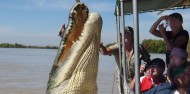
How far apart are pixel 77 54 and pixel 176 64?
1.16 meters

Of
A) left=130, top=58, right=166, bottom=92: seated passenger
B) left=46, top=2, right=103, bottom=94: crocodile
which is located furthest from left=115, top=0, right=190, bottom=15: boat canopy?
left=46, top=2, right=103, bottom=94: crocodile

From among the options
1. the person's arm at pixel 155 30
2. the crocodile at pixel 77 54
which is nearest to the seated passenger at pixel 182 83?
the crocodile at pixel 77 54

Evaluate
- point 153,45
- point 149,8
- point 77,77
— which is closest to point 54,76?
point 77,77

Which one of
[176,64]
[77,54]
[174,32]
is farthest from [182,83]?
[174,32]

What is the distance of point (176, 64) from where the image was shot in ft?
15.2

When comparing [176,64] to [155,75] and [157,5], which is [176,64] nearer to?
[155,75]

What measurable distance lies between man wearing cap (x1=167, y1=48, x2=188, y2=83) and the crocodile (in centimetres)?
90

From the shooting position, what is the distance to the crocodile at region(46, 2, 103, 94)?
4031 mm

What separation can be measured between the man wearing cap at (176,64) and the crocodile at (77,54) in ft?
2.94

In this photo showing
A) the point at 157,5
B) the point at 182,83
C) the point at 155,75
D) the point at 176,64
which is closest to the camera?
the point at 182,83

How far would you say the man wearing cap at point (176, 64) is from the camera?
177 inches

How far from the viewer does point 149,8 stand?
8422 mm

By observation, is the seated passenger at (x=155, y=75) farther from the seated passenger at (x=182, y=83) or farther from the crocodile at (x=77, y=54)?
the crocodile at (x=77, y=54)

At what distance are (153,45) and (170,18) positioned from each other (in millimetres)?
9581
